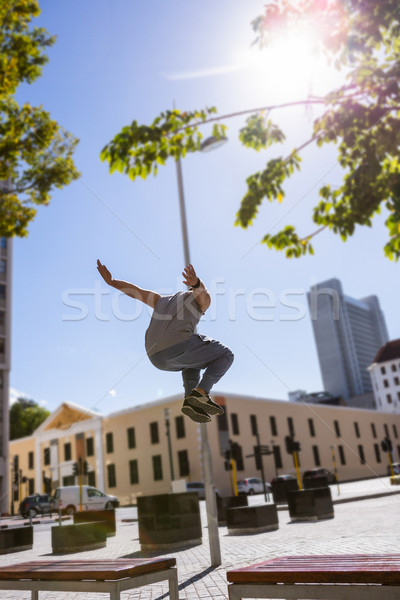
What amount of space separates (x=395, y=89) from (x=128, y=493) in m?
42.6

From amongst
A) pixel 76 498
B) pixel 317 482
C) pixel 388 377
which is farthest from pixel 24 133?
pixel 388 377

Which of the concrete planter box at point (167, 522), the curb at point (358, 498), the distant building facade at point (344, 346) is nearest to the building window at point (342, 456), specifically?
the curb at point (358, 498)

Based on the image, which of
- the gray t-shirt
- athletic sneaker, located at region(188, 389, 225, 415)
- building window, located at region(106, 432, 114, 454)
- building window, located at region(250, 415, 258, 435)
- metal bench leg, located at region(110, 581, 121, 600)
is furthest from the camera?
building window, located at region(250, 415, 258, 435)

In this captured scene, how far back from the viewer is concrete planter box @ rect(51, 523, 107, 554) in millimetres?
12750

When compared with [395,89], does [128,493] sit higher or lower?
Answer: lower

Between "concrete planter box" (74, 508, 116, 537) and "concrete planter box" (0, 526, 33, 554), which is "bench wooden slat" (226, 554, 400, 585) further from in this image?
"concrete planter box" (74, 508, 116, 537)

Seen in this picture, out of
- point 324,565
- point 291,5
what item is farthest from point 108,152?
point 324,565

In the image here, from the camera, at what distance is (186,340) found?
4.01m

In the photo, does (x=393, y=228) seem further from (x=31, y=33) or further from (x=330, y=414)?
(x=330, y=414)

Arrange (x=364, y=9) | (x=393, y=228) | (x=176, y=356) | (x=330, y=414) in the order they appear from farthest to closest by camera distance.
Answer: (x=330, y=414) < (x=393, y=228) < (x=364, y=9) < (x=176, y=356)

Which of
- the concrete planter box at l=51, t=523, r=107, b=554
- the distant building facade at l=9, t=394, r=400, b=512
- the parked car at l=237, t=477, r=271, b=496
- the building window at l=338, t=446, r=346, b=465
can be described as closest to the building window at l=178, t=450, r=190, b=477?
the distant building facade at l=9, t=394, r=400, b=512

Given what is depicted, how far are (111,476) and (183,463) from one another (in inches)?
284

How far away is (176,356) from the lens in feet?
13.2

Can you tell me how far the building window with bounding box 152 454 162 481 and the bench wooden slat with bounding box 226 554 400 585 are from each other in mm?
39727
